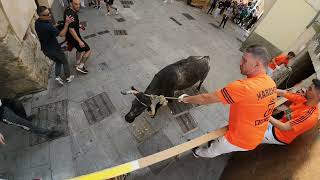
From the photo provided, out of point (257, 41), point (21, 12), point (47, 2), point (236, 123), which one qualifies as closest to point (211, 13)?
point (257, 41)

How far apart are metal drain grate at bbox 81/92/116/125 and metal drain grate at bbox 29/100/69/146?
53cm

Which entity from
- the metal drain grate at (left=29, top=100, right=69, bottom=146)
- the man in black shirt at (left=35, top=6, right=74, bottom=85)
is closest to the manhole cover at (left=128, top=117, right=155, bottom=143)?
the metal drain grate at (left=29, top=100, right=69, bottom=146)

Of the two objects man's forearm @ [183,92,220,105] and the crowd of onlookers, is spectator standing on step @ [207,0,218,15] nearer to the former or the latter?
the crowd of onlookers

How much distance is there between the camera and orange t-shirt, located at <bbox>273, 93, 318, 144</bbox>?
384cm

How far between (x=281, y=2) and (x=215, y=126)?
7.62 metres

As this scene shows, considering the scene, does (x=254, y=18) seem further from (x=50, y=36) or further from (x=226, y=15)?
(x=50, y=36)

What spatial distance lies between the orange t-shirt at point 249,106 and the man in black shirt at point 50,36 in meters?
4.54

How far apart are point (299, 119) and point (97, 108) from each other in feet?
15.4

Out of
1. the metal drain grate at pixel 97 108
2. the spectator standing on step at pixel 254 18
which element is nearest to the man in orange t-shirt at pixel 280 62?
the metal drain grate at pixel 97 108

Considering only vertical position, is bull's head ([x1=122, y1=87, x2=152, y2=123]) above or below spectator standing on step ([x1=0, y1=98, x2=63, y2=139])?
above

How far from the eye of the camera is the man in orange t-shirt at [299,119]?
3834 mm

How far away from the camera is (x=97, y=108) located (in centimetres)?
657

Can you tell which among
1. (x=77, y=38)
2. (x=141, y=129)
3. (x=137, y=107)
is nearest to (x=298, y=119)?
(x=137, y=107)

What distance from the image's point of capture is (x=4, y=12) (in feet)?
18.3
